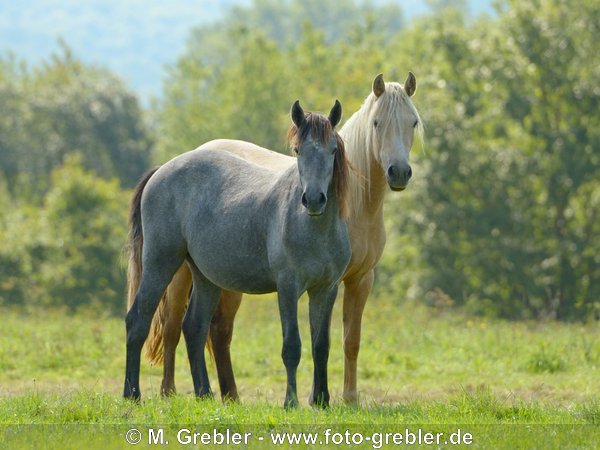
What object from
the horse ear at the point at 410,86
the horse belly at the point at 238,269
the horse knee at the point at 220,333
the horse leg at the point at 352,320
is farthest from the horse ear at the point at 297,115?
the horse knee at the point at 220,333

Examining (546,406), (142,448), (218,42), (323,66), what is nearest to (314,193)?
(142,448)

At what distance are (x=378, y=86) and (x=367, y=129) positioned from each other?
1.28 feet

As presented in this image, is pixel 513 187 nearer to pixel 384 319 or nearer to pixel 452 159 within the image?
pixel 452 159

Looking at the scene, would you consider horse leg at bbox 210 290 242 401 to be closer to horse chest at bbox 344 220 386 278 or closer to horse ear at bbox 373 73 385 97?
horse chest at bbox 344 220 386 278

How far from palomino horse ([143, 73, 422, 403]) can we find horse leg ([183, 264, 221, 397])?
0.40 metres

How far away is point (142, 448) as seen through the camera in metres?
6.71

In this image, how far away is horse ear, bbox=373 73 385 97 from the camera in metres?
9.34

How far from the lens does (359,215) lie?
9398 millimetres

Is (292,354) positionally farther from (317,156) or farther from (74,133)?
(74,133)

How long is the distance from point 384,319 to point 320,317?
27.6 feet

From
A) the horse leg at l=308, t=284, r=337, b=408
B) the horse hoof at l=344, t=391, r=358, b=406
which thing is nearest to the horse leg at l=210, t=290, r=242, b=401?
the horse hoof at l=344, t=391, r=358, b=406

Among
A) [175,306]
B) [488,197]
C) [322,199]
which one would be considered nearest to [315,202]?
[322,199]
